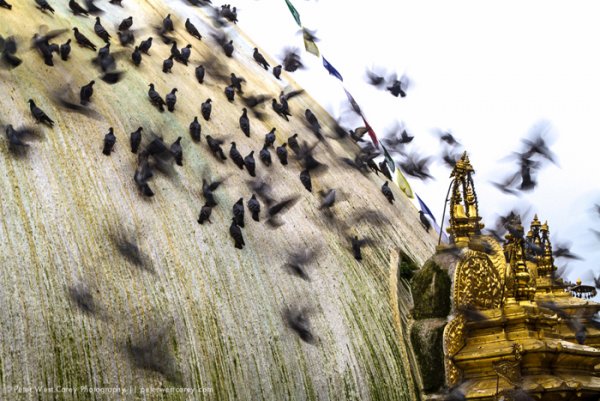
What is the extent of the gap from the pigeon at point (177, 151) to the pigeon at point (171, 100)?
88 centimetres

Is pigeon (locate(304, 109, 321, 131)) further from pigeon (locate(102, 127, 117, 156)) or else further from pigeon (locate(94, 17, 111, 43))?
pigeon (locate(102, 127, 117, 156))

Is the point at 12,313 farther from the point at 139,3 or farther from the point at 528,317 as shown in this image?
the point at 139,3

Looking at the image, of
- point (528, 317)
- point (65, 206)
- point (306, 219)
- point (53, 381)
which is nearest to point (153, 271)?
point (65, 206)

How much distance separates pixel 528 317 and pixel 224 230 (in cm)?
445

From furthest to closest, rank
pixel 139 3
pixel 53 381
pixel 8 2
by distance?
pixel 139 3, pixel 8 2, pixel 53 381

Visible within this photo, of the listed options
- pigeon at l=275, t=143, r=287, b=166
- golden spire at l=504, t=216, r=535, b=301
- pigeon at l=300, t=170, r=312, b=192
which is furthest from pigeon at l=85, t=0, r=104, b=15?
golden spire at l=504, t=216, r=535, b=301

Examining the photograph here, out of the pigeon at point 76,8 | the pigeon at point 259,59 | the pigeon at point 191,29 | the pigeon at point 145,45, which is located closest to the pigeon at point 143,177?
the pigeon at point 145,45

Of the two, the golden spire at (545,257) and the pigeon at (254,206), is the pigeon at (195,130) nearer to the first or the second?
the pigeon at (254,206)

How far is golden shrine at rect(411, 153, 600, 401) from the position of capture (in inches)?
428

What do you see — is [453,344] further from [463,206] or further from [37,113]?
[37,113]

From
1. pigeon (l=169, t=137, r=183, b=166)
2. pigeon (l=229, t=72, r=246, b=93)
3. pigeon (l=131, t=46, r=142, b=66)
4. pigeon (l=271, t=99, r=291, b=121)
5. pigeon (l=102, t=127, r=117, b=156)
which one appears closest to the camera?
pigeon (l=102, t=127, r=117, b=156)

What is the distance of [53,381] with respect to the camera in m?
10.9

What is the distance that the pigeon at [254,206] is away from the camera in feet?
47.2

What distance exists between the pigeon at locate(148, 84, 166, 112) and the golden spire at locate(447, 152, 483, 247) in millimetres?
4650
